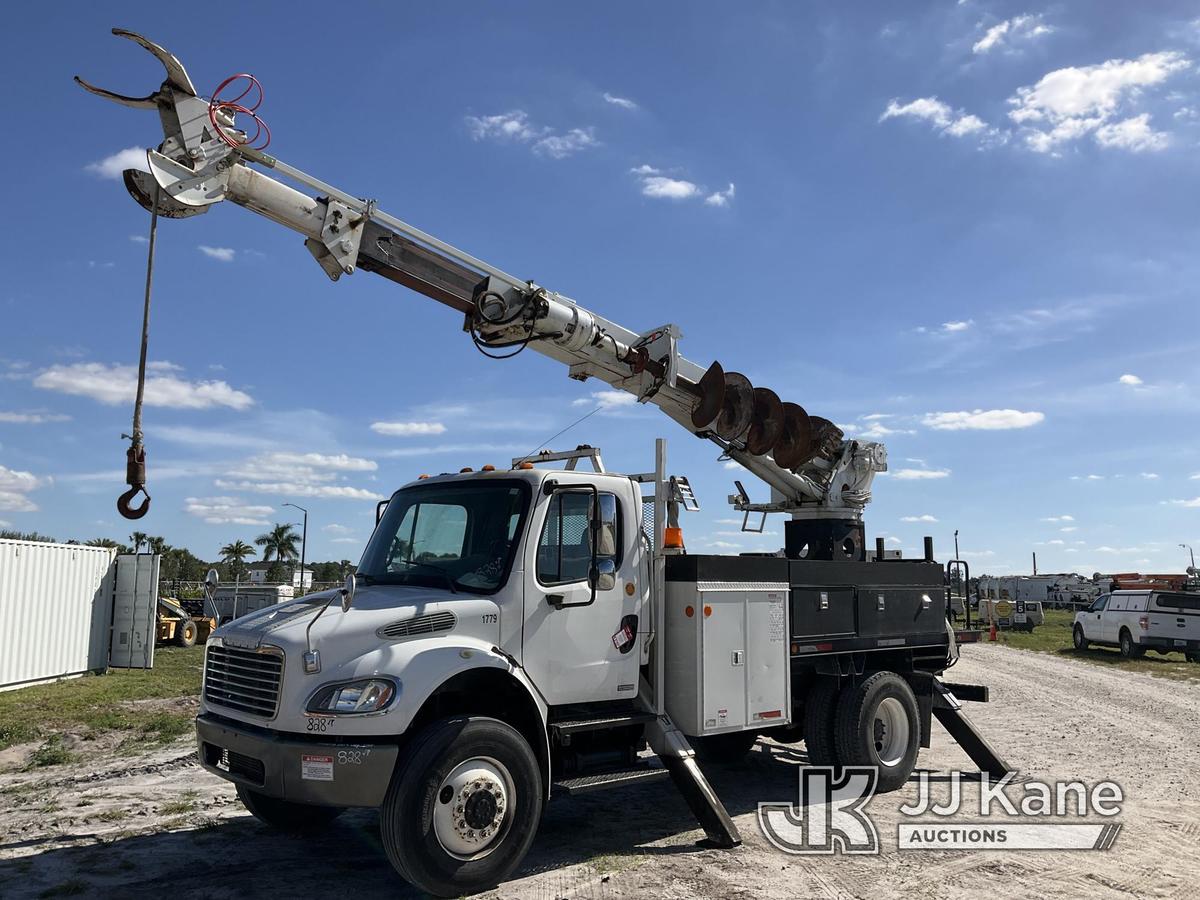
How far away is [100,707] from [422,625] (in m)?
11.0

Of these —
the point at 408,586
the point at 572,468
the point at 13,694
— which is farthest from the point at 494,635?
the point at 13,694

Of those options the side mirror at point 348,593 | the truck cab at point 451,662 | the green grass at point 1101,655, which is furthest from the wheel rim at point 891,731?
the green grass at point 1101,655

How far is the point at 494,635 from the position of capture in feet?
19.9

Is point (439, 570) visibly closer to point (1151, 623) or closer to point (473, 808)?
point (473, 808)

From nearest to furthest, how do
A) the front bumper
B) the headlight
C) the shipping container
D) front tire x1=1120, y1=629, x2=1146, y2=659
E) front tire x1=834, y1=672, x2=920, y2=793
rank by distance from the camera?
the front bumper
the headlight
front tire x1=834, y1=672, x2=920, y2=793
the shipping container
front tire x1=1120, y1=629, x2=1146, y2=659

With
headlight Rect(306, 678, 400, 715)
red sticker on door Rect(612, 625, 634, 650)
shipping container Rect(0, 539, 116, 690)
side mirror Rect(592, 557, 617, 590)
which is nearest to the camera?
headlight Rect(306, 678, 400, 715)

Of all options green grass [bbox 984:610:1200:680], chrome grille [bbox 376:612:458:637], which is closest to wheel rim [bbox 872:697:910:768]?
chrome grille [bbox 376:612:458:637]

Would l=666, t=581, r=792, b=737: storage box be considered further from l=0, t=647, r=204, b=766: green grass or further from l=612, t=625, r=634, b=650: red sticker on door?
l=0, t=647, r=204, b=766: green grass

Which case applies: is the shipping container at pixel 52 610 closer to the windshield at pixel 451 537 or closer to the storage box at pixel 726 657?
the windshield at pixel 451 537

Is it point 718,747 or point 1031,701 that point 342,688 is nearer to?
point 718,747

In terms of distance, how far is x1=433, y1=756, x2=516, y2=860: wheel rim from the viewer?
5.54m

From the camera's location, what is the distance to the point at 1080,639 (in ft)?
91.1

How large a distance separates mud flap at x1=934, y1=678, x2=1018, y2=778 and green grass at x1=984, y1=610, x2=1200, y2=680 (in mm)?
13631

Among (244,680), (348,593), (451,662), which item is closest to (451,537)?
(348,593)
